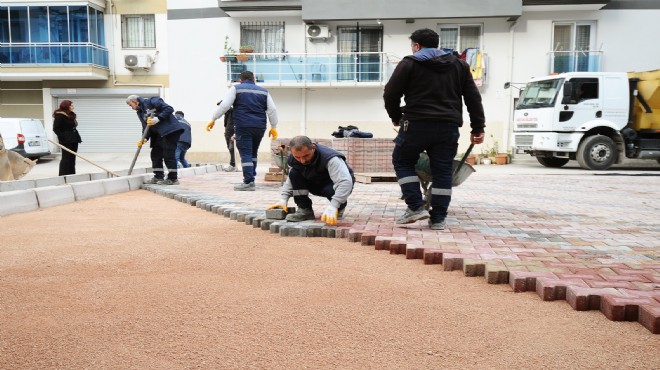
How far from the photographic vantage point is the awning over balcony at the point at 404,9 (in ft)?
68.7

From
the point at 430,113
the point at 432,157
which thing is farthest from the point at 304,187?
the point at 430,113

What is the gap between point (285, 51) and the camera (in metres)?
23.1

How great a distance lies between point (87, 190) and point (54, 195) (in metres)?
0.80

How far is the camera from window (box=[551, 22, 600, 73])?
2170 centimetres

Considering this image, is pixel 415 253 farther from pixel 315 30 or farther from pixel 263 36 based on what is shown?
pixel 263 36

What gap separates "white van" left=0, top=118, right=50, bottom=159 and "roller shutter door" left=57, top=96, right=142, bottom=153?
663 cm

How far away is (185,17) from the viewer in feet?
77.6

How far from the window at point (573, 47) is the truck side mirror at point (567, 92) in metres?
5.92

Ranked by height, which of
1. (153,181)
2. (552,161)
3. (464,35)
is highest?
(464,35)

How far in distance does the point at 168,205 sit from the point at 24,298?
4.56 meters

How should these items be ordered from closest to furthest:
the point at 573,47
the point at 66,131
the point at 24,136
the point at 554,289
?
the point at 554,289 < the point at 66,131 < the point at 24,136 < the point at 573,47

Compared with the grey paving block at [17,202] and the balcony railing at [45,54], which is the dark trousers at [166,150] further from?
the balcony railing at [45,54]

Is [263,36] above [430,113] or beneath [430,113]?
above

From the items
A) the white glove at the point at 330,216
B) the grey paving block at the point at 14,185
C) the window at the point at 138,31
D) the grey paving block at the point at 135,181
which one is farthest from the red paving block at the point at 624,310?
the window at the point at 138,31
